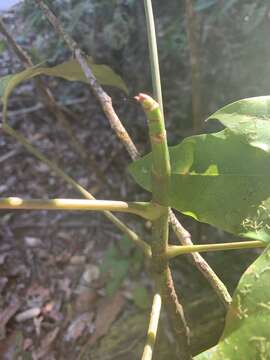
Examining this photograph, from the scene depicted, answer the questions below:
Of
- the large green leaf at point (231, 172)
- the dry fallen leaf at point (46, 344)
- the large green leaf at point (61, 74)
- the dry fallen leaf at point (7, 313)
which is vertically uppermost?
the large green leaf at point (61, 74)

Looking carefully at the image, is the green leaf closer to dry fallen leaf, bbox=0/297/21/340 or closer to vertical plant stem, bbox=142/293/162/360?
vertical plant stem, bbox=142/293/162/360

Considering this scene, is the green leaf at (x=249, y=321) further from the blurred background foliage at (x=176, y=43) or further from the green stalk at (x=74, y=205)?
the blurred background foliage at (x=176, y=43)

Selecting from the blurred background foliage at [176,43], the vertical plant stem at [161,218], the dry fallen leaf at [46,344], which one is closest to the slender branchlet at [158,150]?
the vertical plant stem at [161,218]

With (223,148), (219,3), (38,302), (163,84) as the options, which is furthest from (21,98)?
(223,148)

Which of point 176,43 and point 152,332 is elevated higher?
point 176,43

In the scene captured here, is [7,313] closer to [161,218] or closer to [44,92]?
[44,92]

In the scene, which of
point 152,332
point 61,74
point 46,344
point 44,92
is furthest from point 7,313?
point 152,332

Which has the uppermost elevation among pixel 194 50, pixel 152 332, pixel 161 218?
pixel 194 50

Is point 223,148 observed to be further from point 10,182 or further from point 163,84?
point 10,182
